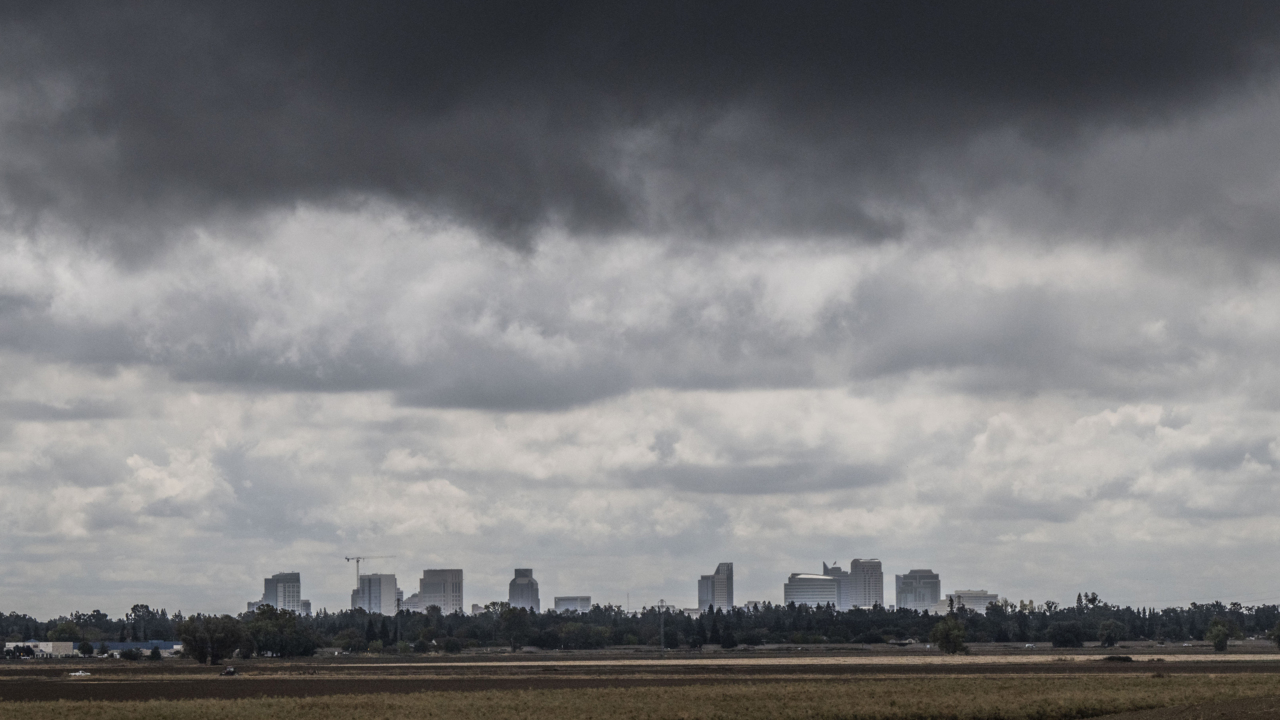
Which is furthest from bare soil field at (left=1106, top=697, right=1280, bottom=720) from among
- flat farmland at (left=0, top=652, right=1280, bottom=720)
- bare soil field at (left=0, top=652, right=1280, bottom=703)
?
bare soil field at (left=0, top=652, right=1280, bottom=703)

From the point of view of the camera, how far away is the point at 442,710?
95125 mm

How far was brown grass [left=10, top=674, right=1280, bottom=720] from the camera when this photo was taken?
8925 cm

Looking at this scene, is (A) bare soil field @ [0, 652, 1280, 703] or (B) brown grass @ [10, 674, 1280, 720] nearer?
(B) brown grass @ [10, 674, 1280, 720]

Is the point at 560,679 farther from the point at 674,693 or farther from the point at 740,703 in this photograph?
the point at 740,703

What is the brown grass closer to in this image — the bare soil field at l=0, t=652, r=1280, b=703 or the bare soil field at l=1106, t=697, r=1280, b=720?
the bare soil field at l=0, t=652, r=1280, b=703

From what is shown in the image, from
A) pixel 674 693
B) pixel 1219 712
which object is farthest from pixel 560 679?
pixel 1219 712

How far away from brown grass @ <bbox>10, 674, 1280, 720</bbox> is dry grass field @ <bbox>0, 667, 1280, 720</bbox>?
0.24ft

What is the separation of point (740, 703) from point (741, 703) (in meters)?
0.07

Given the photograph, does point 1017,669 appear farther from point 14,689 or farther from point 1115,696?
point 14,689

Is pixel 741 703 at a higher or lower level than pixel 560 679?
higher

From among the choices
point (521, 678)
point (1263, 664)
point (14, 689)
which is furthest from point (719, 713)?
point (1263, 664)

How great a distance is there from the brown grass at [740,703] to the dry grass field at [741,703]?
7 centimetres

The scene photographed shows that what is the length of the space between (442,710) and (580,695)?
16766 mm

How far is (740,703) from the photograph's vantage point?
9712 cm
